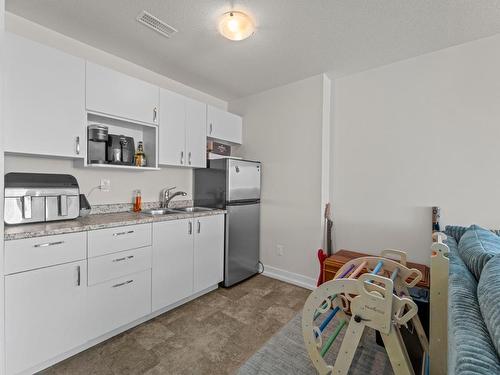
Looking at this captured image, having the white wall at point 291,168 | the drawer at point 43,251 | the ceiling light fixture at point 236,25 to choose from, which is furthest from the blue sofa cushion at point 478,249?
the drawer at point 43,251

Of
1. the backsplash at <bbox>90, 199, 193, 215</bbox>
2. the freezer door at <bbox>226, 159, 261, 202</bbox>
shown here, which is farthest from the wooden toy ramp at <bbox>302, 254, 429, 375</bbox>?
the backsplash at <bbox>90, 199, 193, 215</bbox>

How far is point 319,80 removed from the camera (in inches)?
108

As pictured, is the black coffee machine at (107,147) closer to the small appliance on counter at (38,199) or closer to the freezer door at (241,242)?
the small appliance on counter at (38,199)

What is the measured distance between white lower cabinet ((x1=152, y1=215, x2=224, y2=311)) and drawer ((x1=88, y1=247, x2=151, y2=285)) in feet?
0.33

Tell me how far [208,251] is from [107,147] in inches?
57.4

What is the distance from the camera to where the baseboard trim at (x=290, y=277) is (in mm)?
2828

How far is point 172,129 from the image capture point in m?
2.59

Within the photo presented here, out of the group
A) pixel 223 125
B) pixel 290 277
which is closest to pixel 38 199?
pixel 223 125

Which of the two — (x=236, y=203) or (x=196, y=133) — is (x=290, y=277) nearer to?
(x=236, y=203)

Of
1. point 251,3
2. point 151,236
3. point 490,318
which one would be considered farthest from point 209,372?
point 251,3

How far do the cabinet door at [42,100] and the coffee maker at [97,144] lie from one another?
166 mm

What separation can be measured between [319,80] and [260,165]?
4.12 feet

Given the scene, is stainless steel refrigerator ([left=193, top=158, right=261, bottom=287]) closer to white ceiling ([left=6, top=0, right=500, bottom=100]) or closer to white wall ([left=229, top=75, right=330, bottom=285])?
white wall ([left=229, top=75, right=330, bottom=285])

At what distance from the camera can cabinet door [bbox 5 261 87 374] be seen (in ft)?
4.56
